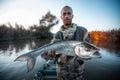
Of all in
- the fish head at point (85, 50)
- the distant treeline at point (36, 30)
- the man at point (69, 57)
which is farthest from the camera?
the distant treeline at point (36, 30)

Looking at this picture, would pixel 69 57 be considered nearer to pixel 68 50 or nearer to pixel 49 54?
pixel 68 50

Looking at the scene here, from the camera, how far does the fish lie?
7.64 ft

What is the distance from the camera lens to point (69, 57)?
2453 millimetres

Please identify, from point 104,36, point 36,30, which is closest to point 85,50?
point 104,36

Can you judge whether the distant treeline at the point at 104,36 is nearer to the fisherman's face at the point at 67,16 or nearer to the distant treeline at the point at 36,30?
the distant treeline at the point at 36,30

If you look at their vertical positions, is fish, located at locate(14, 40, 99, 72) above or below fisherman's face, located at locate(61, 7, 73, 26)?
below

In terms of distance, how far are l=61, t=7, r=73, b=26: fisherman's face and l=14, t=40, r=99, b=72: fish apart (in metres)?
0.34

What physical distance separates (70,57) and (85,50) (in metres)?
0.27

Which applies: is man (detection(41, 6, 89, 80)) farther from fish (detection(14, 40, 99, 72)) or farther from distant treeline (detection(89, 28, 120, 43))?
distant treeline (detection(89, 28, 120, 43))

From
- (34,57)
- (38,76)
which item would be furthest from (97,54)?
(38,76)

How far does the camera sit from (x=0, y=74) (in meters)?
9.30

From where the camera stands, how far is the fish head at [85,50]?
2.32m

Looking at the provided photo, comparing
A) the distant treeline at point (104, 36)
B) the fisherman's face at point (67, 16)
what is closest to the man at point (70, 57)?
the fisherman's face at point (67, 16)

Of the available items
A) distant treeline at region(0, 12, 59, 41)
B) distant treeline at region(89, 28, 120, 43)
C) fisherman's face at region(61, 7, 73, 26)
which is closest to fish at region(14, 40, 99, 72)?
fisherman's face at region(61, 7, 73, 26)
